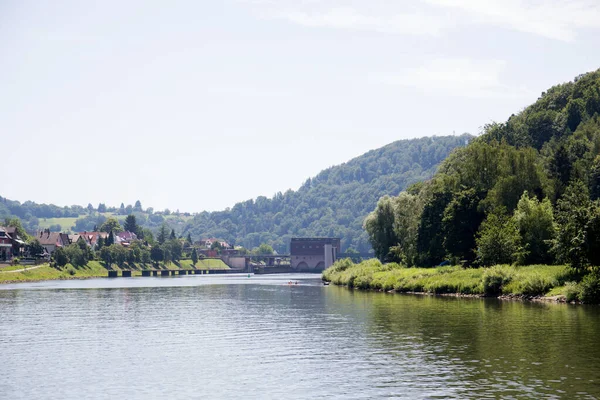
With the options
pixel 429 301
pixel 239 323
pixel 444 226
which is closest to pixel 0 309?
pixel 239 323

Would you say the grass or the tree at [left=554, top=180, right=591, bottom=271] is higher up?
the tree at [left=554, top=180, right=591, bottom=271]

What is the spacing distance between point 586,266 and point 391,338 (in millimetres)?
31662

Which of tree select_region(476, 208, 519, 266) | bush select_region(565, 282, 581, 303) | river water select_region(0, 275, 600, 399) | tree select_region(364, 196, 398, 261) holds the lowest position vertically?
river water select_region(0, 275, 600, 399)

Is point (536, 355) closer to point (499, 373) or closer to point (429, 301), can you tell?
point (499, 373)

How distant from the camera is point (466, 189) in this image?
4498 inches

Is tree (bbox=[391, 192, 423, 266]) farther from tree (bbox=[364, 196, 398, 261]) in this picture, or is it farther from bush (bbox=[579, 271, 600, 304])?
bush (bbox=[579, 271, 600, 304])

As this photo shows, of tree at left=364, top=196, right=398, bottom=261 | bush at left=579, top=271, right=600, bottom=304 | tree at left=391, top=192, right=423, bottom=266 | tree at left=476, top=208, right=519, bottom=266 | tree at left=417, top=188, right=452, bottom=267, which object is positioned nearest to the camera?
bush at left=579, top=271, right=600, bottom=304

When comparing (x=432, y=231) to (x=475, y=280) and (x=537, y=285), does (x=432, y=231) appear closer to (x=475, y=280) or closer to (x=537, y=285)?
(x=475, y=280)

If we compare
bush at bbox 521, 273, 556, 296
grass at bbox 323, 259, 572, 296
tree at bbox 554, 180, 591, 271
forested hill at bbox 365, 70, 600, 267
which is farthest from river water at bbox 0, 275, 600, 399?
forested hill at bbox 365, 70, 600, 267

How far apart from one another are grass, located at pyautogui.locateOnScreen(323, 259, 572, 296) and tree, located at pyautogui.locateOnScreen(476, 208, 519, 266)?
7.15ft

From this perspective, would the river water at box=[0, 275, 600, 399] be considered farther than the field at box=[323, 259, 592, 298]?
No

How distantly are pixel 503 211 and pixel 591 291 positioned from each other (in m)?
31.3

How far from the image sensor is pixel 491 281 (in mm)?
88938

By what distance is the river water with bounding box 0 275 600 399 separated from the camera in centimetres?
3775
